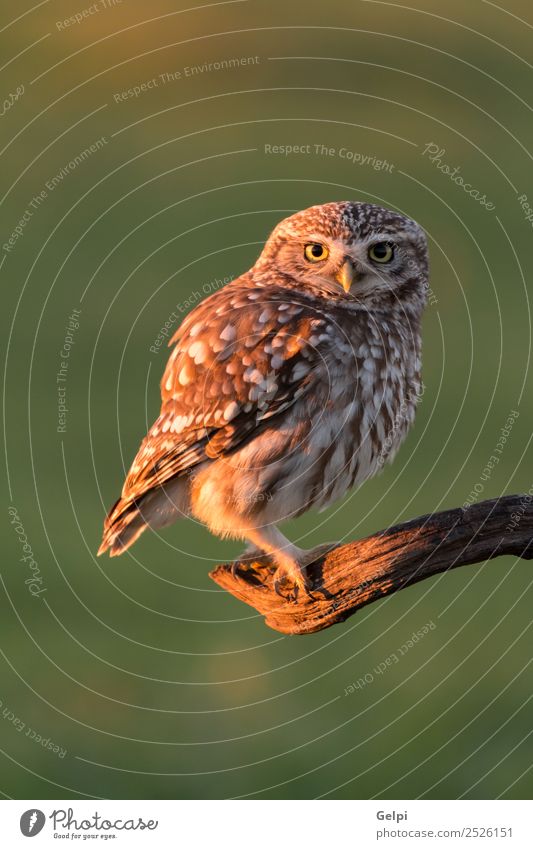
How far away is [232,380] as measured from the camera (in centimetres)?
284

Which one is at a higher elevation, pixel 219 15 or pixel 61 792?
pixel 219 15

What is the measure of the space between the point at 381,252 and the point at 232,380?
425 mm

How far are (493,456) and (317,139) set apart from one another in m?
3.00

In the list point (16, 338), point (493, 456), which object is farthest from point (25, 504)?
point (493, 456)

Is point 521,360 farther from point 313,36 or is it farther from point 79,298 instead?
point 313,36

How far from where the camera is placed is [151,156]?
30.2ft

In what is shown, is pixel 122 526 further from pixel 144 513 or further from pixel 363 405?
pixel 363 405

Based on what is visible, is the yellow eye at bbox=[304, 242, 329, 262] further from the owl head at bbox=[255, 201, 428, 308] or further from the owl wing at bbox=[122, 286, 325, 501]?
the owl wing at bbox=[122, 286, 325, 501]

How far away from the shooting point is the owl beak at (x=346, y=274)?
8.99 ft

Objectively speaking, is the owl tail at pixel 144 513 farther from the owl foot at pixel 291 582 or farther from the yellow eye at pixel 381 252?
the yellow eye at pixel 381 252

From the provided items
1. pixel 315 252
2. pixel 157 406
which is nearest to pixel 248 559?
pixel 315 252

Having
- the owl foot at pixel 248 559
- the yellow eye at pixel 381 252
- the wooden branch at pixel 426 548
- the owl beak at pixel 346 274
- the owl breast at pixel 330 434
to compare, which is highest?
the yellow eye at pixel 381 252
